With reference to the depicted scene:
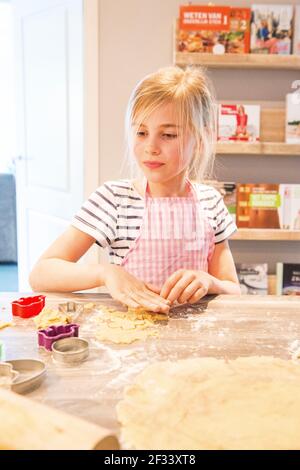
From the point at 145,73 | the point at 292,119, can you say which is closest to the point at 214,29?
the point at 145,73

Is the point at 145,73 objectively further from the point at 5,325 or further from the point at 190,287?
the point at 5,325

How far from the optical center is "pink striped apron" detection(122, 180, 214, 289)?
49.7 inches

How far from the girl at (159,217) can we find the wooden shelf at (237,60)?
1.01m

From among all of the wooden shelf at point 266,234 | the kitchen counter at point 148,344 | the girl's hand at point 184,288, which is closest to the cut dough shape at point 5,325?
the kitchen counter at point 148,344

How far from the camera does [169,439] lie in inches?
22.4

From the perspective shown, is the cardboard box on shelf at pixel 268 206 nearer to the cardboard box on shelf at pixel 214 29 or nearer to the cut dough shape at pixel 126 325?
the cardboard box on shelf at pixel 214 29

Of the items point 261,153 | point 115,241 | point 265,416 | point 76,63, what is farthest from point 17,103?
point 265,416

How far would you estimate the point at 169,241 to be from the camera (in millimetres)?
1277

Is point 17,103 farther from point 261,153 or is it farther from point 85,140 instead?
point 261,153

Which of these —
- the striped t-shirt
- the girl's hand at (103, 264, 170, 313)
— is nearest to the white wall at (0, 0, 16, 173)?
the striped t-shirt

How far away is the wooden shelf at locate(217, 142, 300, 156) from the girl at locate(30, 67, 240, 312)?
3.10ft

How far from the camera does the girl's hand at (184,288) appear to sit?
3.32 ft

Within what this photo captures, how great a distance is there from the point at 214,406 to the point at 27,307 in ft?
1.49

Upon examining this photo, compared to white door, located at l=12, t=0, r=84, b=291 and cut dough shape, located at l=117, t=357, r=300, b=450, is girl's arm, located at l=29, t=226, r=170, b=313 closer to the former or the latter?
cut dough shape, located at l=117, t=357, r=300, b=450
